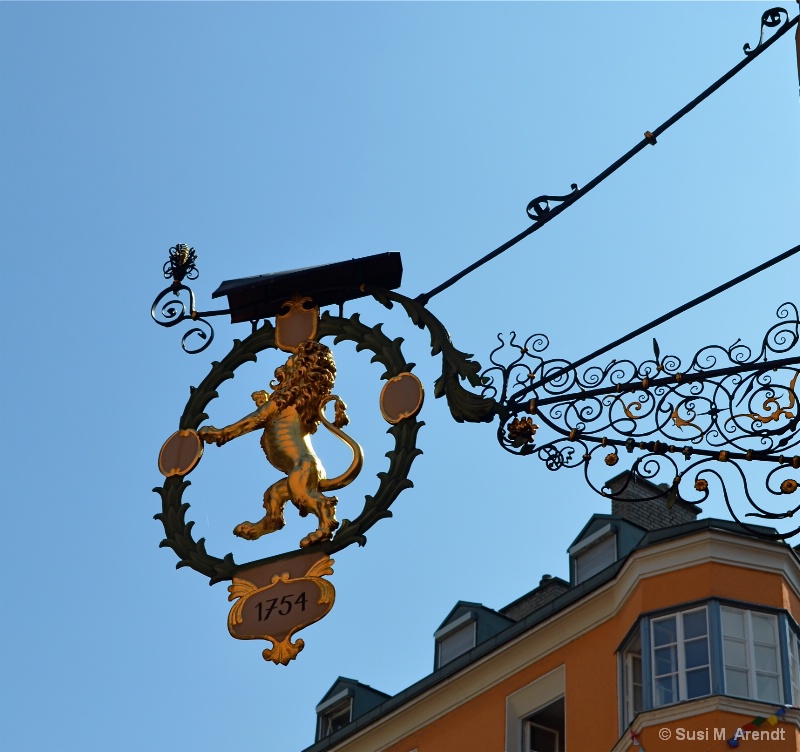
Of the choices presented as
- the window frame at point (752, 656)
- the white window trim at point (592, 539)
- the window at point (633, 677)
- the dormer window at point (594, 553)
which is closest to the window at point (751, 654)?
the window frame at point (752, 656)

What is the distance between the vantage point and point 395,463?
10383 mm

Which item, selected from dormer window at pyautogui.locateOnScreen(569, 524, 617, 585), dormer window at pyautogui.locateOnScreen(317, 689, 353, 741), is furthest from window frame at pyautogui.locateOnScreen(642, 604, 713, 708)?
dormer window at pyautogui.locateOnScreen(317, 689, 353, 741)

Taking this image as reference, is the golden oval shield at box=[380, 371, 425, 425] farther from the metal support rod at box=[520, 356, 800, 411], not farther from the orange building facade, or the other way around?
the orange building facade

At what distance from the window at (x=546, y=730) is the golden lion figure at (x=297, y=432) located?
1358cm

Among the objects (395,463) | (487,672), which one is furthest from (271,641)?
(487,672)

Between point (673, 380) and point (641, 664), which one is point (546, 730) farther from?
point (673, 380)

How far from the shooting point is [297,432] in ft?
35.3

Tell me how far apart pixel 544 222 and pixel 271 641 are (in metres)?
2.41

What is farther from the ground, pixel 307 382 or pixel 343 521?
pixel 307 382

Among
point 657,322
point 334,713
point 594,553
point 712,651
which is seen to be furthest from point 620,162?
point 334,713

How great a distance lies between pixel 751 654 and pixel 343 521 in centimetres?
1280

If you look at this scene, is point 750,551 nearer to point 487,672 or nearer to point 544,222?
point 487,672

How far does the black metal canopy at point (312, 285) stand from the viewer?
10.9m

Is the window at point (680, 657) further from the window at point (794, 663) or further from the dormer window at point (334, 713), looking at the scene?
the dormer window at point (334, 713)
